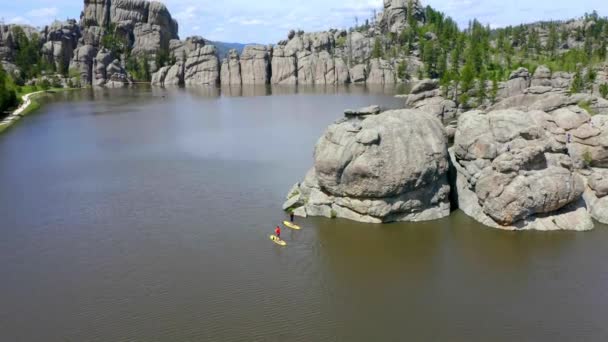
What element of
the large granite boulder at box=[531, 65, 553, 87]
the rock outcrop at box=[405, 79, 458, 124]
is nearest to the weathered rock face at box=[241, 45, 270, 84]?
the rock outcrop at box=[405, 79, 458, 124]

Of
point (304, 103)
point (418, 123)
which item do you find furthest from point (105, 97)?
point (418, 123)

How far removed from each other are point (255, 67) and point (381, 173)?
149822mm

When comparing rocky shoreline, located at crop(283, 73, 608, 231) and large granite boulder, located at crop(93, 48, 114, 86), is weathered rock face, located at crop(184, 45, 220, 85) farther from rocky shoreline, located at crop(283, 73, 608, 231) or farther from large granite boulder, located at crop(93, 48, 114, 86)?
rocky shoreline, located at crop(283, 73, 608, 231)

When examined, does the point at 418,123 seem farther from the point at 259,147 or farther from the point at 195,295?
the point at 259,147

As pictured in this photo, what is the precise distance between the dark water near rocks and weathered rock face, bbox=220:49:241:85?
126445mm

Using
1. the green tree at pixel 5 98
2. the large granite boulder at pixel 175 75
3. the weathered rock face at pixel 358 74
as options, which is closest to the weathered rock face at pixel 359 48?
the weathered rock face at pixel 358 74

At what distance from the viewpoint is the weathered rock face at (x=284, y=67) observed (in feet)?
597

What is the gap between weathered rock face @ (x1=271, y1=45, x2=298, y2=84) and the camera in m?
182

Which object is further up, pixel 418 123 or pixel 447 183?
pixel 418 123

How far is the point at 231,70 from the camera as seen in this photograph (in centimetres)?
18288

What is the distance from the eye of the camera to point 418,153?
42.2 metres

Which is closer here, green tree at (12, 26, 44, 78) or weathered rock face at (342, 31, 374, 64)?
green tree at (12, 26, 44, 78)

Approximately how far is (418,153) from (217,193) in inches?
792

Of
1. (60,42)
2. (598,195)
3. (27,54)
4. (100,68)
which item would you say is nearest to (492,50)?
(598,195)
